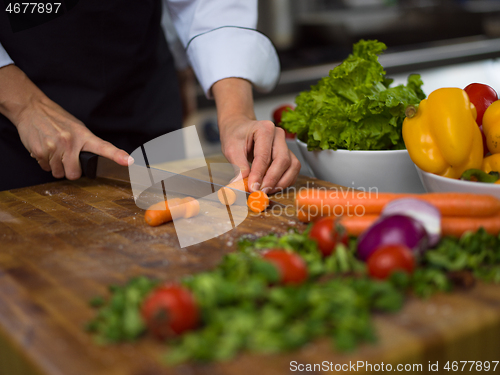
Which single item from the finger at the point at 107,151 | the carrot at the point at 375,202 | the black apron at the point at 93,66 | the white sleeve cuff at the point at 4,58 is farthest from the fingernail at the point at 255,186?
the white sleeve cuff at the point at 4,58

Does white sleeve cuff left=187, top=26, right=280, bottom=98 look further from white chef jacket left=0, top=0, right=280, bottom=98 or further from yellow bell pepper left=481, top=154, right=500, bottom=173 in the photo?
yellow bell pepper left=481, top=154, right=500, bottom=173

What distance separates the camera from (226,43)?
5.79ft

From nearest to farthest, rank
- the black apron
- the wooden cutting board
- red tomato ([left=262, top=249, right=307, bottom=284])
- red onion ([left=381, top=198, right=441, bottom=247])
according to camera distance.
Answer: the wooden cutting board < red tomato ([left=262, top=249, right=307, bottom=284]) < red onion ([left=381, top=198, right=441, bottom=247]) < the black apron

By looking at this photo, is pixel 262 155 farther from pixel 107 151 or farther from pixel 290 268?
pixel 290 268

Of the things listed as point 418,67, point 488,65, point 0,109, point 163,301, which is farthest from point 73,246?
point 488,65

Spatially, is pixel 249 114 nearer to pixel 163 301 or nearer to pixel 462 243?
pixel 462 243

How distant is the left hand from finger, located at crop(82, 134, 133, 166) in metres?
0.31

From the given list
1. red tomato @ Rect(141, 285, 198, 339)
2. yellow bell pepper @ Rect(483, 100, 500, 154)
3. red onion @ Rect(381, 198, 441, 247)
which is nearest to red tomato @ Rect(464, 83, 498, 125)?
yellow bell pepper @ Rect(483, 100, 500, 154)

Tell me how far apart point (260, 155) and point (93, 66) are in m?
0.74

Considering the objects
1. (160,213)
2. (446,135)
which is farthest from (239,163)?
(446,135)

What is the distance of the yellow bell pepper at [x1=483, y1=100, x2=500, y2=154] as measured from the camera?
1.15 meters

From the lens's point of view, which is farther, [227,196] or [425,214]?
[227,196]

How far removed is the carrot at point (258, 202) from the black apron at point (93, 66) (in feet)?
2.53

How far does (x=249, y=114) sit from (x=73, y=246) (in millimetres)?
798
